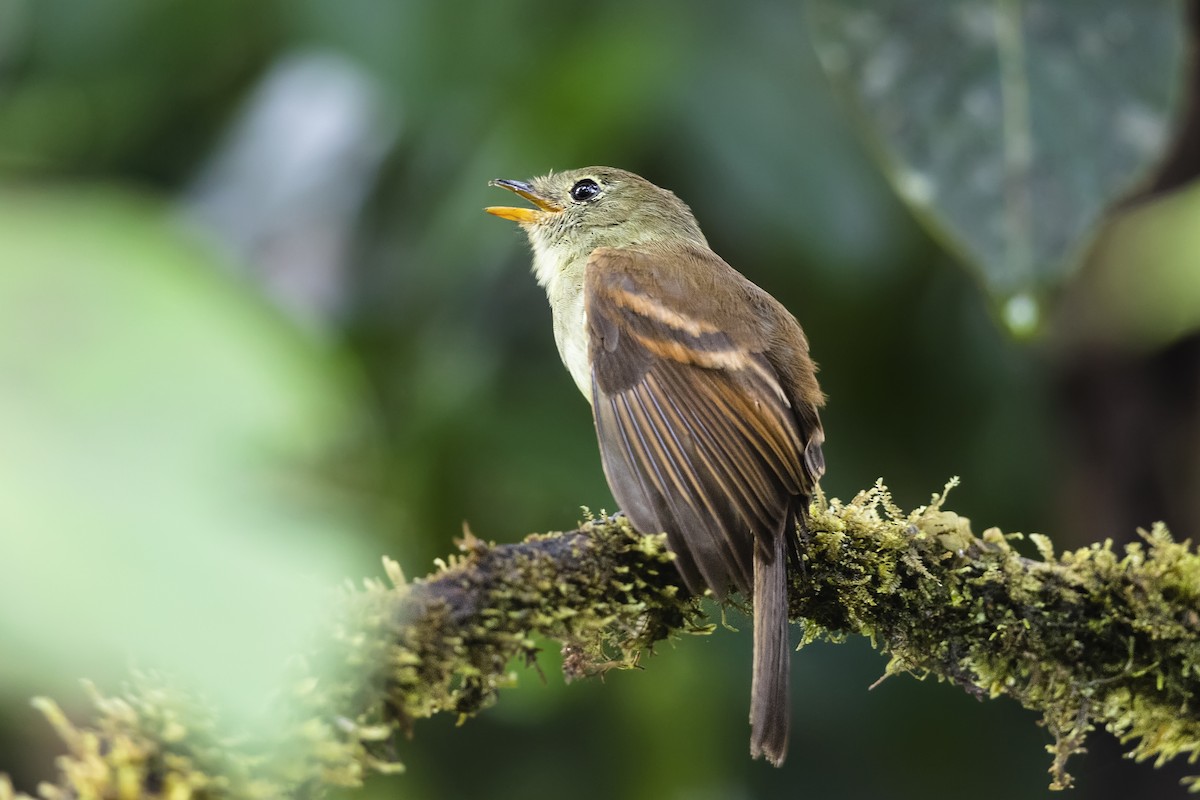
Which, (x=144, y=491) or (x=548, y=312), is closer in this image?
(x=144, y=491)

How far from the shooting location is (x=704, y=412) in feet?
10.0

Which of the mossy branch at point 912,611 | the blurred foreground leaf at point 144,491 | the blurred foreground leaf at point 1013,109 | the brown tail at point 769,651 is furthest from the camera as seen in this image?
the brown tail at point 769,651

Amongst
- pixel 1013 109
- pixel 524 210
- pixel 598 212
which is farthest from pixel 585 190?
pixel 1013 109

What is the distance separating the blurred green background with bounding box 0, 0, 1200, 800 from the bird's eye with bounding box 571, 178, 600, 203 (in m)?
0.18

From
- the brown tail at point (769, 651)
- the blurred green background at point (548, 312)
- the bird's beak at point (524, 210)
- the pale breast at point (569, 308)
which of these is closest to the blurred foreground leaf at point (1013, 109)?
the blurred green background at point (548, 312)

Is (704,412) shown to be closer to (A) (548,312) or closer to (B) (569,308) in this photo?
(B) (569,308)

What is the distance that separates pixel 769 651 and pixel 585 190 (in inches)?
82.6

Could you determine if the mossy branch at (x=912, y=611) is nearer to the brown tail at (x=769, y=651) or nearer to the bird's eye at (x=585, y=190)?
the brown tail at (x=769, y=651)

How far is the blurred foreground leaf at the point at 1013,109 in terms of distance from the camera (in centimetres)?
216

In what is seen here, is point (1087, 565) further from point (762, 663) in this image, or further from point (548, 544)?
point (548, 544)

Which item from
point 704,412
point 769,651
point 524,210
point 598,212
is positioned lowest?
point 769,651

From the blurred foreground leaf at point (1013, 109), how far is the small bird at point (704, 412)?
0.74 m

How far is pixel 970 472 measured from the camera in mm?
4910

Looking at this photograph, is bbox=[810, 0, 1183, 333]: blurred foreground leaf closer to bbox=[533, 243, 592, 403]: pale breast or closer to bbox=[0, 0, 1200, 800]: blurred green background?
bbox=[0, 0, 1200, 800]: blurred green background
